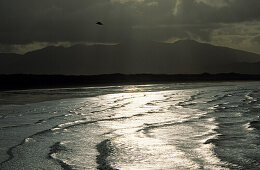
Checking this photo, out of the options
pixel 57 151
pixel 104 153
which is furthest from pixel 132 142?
pixel 57 151

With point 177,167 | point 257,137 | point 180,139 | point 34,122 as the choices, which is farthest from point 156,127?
point 177,167

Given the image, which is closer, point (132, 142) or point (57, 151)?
point (57, 151)

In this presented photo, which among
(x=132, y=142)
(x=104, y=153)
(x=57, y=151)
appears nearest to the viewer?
(x=104, y=153)

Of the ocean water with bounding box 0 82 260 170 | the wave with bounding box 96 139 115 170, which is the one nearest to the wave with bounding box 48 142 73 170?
the ocean water with bounding box 0 82 260 170

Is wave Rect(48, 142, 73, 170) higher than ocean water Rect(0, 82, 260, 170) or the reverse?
the reverse

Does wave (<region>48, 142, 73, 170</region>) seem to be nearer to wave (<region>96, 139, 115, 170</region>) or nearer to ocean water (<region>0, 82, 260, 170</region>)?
ocean water (<region>0, 82, 260, 170</region>)

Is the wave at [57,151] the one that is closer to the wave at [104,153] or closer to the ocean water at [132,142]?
the ocean water at [132,142]

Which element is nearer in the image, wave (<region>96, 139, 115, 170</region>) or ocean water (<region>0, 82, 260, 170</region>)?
wave (<region>96, 139, 115, 170</region>)

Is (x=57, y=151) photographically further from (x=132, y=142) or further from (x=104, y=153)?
(x=132, y=142)

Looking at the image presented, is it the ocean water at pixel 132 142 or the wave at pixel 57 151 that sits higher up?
the ocean water at pixel 132 142

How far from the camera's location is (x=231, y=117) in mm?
20734

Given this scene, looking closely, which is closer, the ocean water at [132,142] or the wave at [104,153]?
the wave at [104,153]

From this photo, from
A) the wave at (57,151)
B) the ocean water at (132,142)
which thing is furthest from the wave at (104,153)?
the wave at (57,151)

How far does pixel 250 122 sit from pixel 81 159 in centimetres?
996
